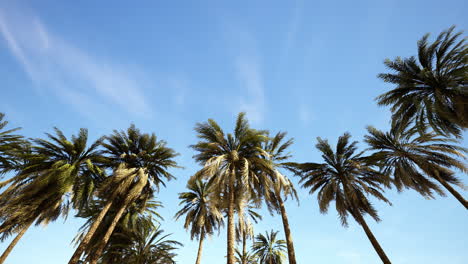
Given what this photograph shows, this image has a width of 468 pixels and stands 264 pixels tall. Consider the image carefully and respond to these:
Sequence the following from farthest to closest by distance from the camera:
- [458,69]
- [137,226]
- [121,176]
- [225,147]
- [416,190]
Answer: [137,226] < [416,190] < [225,147] < [121,176] < [458,69]

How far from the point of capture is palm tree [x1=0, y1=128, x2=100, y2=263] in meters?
13.3

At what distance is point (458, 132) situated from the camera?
15625 millimetres

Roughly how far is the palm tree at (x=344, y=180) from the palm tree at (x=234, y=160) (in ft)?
14.6

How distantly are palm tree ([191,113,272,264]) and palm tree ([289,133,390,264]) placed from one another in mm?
4456

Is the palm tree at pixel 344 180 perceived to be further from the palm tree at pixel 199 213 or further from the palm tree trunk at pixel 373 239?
the palm tree at pixel 199 213

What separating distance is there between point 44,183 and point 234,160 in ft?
38.3

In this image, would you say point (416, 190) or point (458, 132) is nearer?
point (458, 132)

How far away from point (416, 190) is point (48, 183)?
2691cm

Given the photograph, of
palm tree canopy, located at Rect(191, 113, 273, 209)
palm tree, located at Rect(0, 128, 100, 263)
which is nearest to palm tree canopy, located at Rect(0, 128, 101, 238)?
palm tree, located at Rect(0, 128, 100, 263)

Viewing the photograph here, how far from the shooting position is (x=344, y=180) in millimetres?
18469

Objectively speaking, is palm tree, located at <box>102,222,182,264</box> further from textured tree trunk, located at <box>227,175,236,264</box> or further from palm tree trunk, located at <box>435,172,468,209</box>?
palm tree trunk, located at <box>435,172,468,209</box>

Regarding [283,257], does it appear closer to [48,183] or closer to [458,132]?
[458,132]

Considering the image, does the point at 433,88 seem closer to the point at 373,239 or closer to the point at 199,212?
the point at 373,239

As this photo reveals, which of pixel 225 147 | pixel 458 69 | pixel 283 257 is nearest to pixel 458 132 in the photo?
pixel 458 69
